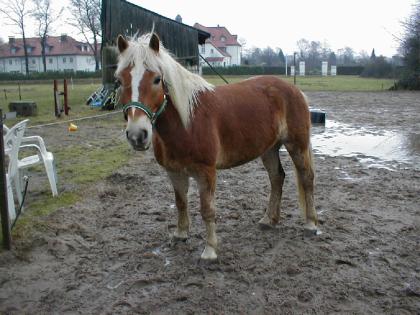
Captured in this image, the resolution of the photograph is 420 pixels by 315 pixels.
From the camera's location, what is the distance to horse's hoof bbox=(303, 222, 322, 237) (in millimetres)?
4289

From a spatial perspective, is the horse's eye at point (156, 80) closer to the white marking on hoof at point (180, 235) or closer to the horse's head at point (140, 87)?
the horse's head at point (140, 87)

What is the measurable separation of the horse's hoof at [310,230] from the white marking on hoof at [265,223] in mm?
→ 366

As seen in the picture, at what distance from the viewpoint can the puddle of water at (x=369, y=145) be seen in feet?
25.5

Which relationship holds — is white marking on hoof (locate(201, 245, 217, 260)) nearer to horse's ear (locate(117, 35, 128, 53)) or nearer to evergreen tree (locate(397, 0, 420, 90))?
horse's ear (locate(117, 35, 128, 53))

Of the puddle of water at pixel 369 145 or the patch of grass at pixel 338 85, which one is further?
the patch of grass at pixel 338 85

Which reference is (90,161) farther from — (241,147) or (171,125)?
(171,125)

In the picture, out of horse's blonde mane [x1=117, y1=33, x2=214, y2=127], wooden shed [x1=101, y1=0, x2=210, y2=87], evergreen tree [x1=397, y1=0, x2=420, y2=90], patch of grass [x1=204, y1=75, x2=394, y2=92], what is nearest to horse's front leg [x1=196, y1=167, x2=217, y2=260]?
horse's blonde mane [x1=117, y1=33, x2=214, y2=127]

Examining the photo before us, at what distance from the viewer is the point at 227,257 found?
3.78 m

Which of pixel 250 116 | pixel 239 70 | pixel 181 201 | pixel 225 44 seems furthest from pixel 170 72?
pixel 225 44

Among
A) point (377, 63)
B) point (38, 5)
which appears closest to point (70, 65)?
point (38, 5)

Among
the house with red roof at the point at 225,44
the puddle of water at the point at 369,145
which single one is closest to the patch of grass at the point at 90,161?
the puddle of water at the point at 369,145

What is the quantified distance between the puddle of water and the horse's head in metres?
5.51

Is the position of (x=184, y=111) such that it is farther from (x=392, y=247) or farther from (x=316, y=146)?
(x=316, y=146)

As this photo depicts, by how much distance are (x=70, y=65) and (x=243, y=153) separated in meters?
81.6
